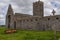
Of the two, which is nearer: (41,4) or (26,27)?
(26,27)

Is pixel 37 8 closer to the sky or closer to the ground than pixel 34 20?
closer to the sky

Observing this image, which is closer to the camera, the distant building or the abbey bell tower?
the distant building

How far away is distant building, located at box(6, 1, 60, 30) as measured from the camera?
5391cm

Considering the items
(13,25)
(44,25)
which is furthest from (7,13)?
(44,25)

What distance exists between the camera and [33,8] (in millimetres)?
69438

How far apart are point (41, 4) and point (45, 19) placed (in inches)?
618

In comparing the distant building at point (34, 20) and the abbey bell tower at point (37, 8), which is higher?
the abbey bell tower at point (37, 8)

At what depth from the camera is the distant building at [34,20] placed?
177 feet

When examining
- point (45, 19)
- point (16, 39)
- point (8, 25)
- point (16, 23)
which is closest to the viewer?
point (16, 39)

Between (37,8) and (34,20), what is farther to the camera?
(37,8)

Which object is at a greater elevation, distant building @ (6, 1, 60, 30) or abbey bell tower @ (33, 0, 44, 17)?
abbey bell tower @ (33, 0, 44, 17)

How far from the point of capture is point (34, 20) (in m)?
57.9

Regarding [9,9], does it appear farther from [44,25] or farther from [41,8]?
[44,25]

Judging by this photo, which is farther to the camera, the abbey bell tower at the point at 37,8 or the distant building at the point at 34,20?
the abbey bell tower at the point at 37,8
